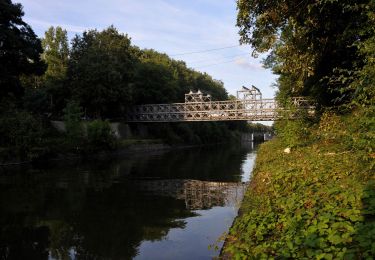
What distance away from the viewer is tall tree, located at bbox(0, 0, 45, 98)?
1405 inches

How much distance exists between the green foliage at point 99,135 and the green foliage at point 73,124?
4.12ft

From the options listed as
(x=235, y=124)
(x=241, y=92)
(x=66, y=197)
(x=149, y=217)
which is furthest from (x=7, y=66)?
(x=235, y=124)

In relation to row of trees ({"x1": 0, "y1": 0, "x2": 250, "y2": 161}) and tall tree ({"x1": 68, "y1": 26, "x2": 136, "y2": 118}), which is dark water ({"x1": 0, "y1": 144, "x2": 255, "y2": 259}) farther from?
tall tree ({"x1": 68, "y1": 26, "x2": 136, "y2": 118})

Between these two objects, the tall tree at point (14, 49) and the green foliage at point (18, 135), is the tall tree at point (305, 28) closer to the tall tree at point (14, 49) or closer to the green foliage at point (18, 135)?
the green foliage at point (18, 135)

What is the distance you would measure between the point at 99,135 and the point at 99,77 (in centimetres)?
1056

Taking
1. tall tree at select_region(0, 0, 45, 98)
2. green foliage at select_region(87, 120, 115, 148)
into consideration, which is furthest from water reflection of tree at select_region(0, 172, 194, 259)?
green foliage at select_region(87, 120, 115, 148)

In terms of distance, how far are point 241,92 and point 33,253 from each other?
49831 mm

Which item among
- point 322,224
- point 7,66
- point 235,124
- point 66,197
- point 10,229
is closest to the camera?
point 322,224

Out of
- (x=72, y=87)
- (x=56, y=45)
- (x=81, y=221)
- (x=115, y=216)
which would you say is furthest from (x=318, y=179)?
(x=56, y=45)

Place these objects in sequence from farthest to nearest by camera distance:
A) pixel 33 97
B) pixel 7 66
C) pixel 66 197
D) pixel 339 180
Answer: pixel 33 97 → pixel 7 66 → pixel 66 197 → pixel 339 180

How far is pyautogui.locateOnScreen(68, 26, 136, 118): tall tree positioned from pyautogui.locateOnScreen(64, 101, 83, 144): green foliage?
7.73 metres

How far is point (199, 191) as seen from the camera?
20922 mm

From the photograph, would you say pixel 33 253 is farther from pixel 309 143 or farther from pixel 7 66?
pixel 7 66

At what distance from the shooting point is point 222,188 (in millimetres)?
21750
